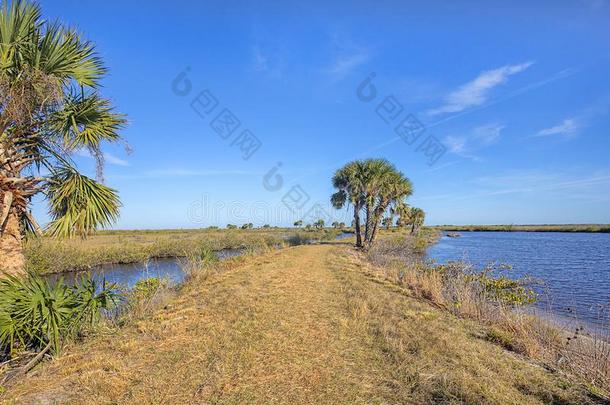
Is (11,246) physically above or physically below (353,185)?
below

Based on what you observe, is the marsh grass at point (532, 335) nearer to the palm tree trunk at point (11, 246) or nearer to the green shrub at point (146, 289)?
the green shrub at point (146, 289)

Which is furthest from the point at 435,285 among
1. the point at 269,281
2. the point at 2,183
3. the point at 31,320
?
the point at 2,183

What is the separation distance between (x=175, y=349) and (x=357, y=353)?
301cm

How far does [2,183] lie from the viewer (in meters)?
6.21

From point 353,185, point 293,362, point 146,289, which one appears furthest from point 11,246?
point 353,185

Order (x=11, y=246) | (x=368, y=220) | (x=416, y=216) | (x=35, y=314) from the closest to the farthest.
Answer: (x=35, y=314), (x=11, y=246), (x=368, y=220), (x=416, y=216)

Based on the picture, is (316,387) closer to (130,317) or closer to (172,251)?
(130,317)

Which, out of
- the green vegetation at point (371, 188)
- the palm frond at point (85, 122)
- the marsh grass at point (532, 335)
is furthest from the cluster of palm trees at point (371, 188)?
the palm frond at point (85, 122)

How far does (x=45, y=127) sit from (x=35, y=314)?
3.78m

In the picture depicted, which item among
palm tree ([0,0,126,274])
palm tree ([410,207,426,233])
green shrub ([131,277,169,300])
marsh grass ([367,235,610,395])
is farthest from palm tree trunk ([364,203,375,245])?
palm tree ([410,207,426,233])

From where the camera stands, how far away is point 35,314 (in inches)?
226

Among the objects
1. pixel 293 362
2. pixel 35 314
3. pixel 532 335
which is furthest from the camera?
pixel 532 335

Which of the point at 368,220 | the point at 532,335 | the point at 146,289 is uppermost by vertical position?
the point at 368,220

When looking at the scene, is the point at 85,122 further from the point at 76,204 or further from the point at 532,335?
the point at 532,335
